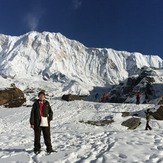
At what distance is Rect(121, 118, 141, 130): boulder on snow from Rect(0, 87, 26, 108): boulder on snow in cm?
1810

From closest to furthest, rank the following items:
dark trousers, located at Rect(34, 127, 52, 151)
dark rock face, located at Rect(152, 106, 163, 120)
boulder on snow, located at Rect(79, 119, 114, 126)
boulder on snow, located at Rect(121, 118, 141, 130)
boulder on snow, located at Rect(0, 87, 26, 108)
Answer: dark trousers, located at Rect(34, 127, 52, 151)
boulder on snow, located at Rect(121, 118, 141, 130)
boulder on snow, located at Rect(79, 119, 114, 126)
dark rock face, located at Rect(152, 106, 163, 120)
boulder on snow, located at Rect(0, 87, 26, 108)

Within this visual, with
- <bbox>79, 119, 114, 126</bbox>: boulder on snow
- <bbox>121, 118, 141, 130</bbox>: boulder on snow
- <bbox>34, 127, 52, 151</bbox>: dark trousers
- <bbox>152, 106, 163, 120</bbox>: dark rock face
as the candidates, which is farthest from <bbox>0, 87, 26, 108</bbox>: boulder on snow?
<bbox>34, 127, 52, 151</bbox>: dark trousers

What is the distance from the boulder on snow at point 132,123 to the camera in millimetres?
29125

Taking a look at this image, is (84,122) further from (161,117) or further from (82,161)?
(82,161)

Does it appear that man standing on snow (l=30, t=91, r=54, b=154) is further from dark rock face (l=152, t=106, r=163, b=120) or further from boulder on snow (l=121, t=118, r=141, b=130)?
dark rock face (l=152, t=106, r=163, b=120)

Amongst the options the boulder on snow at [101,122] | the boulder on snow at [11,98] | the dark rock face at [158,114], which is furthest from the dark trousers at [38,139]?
the boulder on snow at [11,98]

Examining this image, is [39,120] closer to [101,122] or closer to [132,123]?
[101,122]

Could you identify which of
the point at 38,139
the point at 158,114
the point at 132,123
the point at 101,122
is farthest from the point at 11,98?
the point at 38,139

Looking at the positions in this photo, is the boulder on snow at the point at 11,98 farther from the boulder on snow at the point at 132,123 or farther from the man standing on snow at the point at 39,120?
the man standing on snow at the point at 39,120

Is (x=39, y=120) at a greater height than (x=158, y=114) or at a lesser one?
greater

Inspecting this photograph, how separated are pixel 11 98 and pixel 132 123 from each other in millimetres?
23352

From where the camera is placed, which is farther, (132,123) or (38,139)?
(132,123)

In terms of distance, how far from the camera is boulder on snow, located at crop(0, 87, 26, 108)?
1721 inches

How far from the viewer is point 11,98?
4766 centimetres
